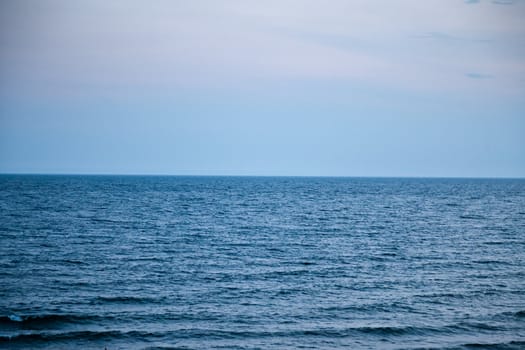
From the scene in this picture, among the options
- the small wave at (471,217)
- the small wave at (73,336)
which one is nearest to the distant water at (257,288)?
the small wave at (73,336)

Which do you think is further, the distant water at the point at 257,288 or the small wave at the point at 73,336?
the distant water at the point at 257,288

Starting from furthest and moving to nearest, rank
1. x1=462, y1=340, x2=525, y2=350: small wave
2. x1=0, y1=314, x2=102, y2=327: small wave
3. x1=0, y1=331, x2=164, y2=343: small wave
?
x1=0, y1=314, x2=102, y2=327: small wave < x1=462, y1=340, x2=525, y2=350: small wave < x1=0, y1=331, x2=164, y2=343: small wave

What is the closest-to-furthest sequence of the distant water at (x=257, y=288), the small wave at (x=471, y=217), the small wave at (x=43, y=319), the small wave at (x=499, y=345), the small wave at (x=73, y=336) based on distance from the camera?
the small wave at (x=73, y=336) → the small wave at (x=499, y=345) → the distant water at (x=257, y=288) → the small wave at (x=43, y=319) → the small wave at (x=471, y=217)

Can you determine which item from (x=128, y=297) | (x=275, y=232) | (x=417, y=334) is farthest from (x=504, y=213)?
(x=128, y=297)

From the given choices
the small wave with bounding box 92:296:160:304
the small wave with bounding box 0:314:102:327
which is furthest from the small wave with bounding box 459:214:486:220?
the small wave with bounding box 0:314:102:327

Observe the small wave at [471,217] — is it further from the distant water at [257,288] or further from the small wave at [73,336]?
the small wave at [73,336]

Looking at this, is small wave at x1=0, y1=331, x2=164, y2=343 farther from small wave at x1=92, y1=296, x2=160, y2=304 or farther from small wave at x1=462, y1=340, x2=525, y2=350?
small wave at x1=462, y1=340, x2=525, y2=350

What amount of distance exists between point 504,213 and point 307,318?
184 feet

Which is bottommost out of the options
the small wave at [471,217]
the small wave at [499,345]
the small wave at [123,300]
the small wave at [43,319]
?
the small wave at [499,345]

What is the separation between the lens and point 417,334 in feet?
65.0

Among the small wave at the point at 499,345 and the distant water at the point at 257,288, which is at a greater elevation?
the distant water at the point at 257,288

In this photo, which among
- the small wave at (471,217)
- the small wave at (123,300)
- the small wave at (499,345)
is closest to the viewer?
the small wave at (499,345)

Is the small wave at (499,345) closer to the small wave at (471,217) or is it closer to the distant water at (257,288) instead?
the distant water at (257,288)

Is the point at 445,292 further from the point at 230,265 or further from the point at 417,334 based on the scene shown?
the point at 230,265
